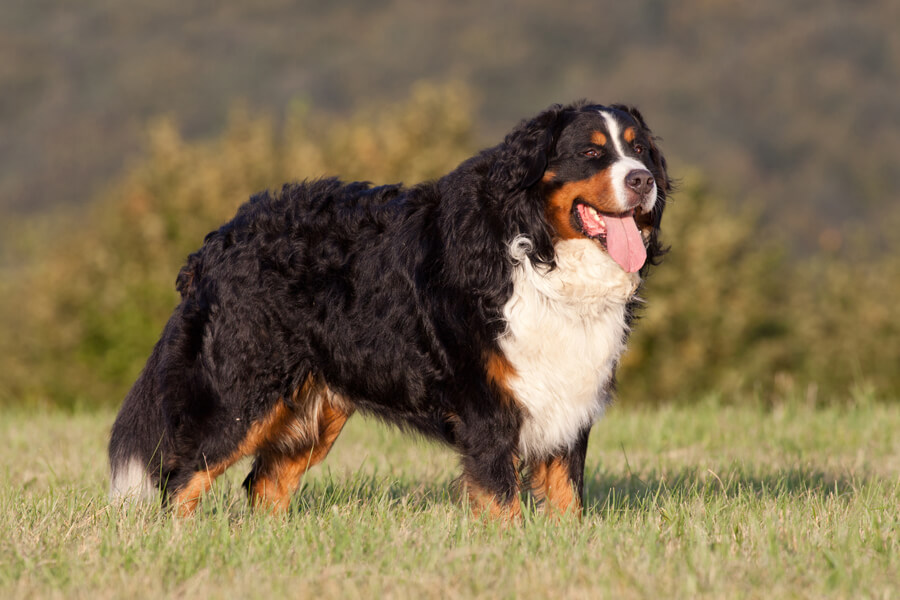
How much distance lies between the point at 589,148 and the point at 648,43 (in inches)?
3174

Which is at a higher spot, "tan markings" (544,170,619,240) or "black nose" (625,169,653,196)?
"black nose" (625,169,653,196)

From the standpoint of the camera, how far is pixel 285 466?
568 cm

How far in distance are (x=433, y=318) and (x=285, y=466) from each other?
1.43 meters

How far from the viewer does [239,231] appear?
5363mm

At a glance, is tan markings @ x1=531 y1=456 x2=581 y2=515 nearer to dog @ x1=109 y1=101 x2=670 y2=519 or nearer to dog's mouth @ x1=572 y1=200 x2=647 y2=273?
dog @ x1=109 y1=101 x2=670 y2=519

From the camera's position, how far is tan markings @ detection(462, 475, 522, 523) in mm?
4719

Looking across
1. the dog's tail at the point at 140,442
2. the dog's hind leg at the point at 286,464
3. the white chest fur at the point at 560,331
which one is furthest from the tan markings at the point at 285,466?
the white chest fur at the point at 560,331

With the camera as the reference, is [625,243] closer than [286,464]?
Yes

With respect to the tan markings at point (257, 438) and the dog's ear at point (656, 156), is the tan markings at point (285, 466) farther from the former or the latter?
the dog's ear at point (656, 156)

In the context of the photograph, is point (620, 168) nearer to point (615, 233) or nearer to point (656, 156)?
point (615, 233)

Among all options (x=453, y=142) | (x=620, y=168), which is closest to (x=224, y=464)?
(x=620, y=168)

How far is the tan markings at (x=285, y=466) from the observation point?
222 inches

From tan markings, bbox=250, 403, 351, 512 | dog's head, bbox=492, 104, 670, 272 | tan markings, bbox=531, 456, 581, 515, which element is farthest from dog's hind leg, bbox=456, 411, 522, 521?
tan markings, bbox=250, 403, 351, 512

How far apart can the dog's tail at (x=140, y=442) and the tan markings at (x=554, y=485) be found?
6.42 feet
